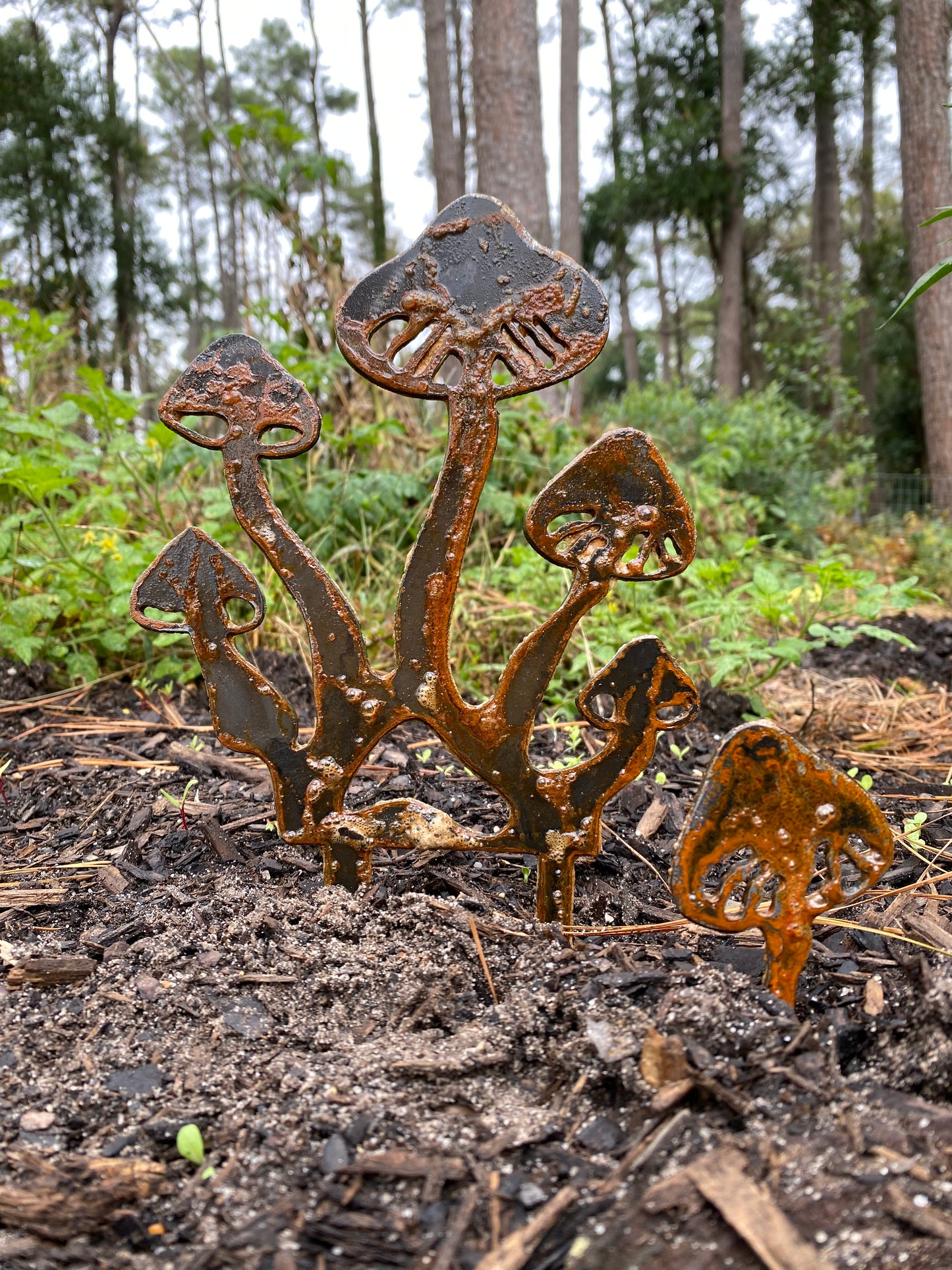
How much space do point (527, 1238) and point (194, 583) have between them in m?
1.05

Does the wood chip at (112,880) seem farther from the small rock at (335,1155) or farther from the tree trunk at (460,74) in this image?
the tree trunk at (460,74)

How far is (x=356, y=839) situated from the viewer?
5.01 feet

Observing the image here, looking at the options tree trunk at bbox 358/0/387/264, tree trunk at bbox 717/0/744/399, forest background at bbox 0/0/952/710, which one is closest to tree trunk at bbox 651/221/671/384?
forest background at bbox 0/0/952/710

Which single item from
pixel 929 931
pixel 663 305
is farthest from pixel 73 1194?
pixel 663 305

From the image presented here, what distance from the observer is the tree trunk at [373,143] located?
13.4 m

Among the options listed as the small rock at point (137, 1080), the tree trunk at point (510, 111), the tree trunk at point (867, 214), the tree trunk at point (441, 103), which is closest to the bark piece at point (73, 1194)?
the small rock at point (137, 1080)

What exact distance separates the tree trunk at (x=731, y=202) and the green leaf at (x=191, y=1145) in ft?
45.3

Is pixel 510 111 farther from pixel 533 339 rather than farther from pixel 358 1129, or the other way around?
pixel 358 1129

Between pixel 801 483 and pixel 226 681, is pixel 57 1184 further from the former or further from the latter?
pixel 801 483

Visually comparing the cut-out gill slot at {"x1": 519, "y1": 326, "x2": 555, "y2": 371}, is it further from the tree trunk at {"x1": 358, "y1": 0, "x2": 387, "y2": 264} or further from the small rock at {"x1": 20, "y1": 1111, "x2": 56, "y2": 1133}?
the tree trunk at {"x1": 358, "y1": 0, "x2": 387, "y2": 264}

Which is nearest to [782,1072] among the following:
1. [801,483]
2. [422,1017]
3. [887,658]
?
[422,1017]

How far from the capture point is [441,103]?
946 centimetres

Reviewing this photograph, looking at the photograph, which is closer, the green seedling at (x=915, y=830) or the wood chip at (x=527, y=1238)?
the wood chip at (x=527, y=1238)

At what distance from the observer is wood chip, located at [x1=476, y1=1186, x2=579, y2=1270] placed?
846 millimetres
